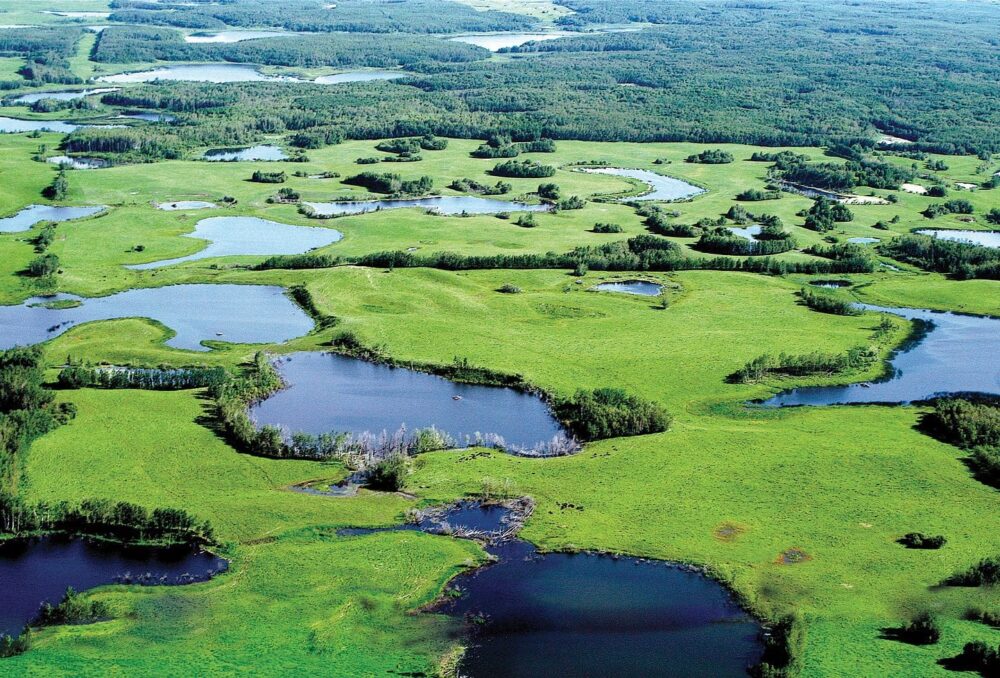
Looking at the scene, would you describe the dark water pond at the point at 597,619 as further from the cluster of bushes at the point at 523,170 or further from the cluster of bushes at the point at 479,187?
the cluster of bushes at the point at 523,170

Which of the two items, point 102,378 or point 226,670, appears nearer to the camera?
point 226,670

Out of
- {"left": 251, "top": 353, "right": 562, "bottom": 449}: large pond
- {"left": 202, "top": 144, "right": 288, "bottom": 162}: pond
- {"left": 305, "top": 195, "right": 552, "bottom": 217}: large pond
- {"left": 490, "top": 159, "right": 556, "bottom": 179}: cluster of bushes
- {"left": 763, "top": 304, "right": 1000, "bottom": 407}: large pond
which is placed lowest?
{"left": 251, "top": 353, "right": 562, "bottom": 449}: large pond

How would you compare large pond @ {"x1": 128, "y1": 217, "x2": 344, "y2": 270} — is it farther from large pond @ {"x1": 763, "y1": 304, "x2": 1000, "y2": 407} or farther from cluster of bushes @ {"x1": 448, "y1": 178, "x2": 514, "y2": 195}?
large pond @ {"x1": 763, "y1": 304, "x2": 1000, "y2": 407}

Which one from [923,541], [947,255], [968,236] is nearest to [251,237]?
[947,255]

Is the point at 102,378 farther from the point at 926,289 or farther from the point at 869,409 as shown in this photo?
the point at 926,289

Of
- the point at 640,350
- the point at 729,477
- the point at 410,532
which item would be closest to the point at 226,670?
the point at 410,532

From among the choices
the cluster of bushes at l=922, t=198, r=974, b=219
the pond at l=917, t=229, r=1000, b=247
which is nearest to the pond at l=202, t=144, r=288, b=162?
the cluster of bushes at l=922, t=198, r=974, b=219
